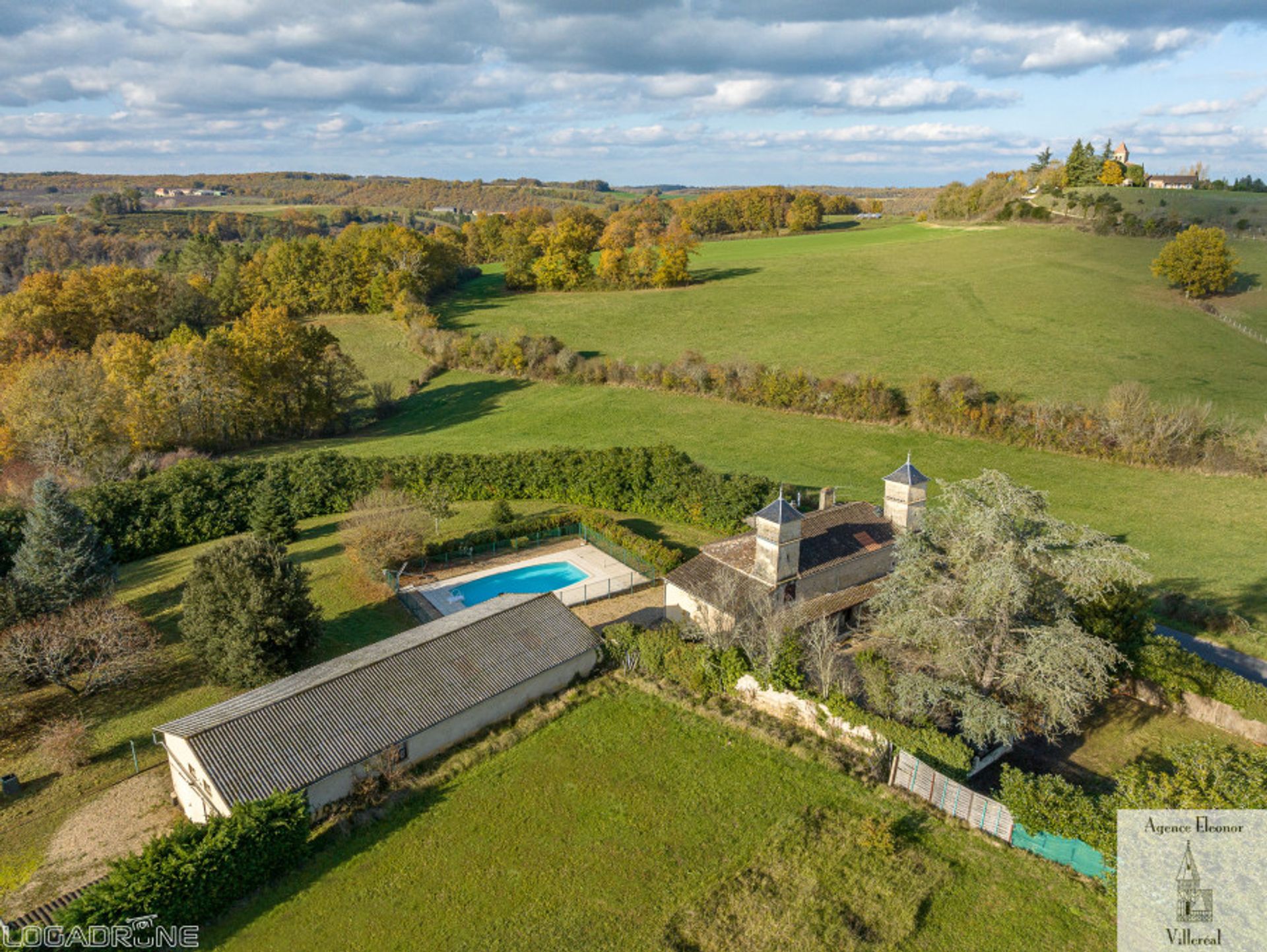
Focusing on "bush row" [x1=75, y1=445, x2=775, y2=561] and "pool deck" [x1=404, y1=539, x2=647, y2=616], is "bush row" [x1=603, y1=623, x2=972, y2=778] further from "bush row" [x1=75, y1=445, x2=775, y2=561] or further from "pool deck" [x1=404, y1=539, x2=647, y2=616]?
"bush row" [x1=75, y1=445, x2=775, y2=561]

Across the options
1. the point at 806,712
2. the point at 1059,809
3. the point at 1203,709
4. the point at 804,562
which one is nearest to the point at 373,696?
the point at 806,712

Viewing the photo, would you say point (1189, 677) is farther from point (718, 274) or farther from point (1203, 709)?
point (718, 274)

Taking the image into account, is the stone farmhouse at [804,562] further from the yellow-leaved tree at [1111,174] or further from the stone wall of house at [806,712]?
the yellow-leaved tree at [1111,174]

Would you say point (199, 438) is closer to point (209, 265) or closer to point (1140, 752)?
point (209, 265)

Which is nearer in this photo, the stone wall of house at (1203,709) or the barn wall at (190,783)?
the barn wall at (190,783)

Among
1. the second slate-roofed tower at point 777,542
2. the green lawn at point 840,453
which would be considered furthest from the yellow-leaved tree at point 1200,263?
the second slate-roofed tower at point 777,542
